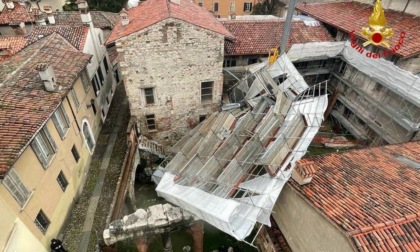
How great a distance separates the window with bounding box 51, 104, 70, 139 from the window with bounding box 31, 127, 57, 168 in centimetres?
91

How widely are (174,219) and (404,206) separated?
8.94m

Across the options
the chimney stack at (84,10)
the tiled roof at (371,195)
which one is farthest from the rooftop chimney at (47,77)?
the tiled roof at (371,195)

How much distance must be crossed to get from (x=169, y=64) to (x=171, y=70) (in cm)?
45

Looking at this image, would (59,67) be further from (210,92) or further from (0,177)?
(210,92)

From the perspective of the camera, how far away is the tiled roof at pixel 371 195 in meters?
8.08

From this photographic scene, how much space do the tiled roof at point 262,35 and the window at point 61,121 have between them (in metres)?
11.6

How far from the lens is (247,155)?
13094 millimetres

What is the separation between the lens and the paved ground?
44.2 ft

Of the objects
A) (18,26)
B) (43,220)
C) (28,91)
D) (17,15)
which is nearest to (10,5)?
(17,15)

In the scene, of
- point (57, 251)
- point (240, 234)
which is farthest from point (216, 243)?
point (57, 251)

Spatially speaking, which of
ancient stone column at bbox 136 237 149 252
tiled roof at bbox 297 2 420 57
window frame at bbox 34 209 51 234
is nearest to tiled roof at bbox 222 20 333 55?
tiled roof at bbox 297 2 420 57

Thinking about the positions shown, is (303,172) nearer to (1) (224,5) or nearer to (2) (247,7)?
(1) (224,5)

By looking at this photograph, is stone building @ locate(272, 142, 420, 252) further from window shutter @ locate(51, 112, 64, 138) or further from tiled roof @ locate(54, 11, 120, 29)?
tiled roof @ locate(54, 11, 120, 29)

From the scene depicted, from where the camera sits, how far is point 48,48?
16844mm
